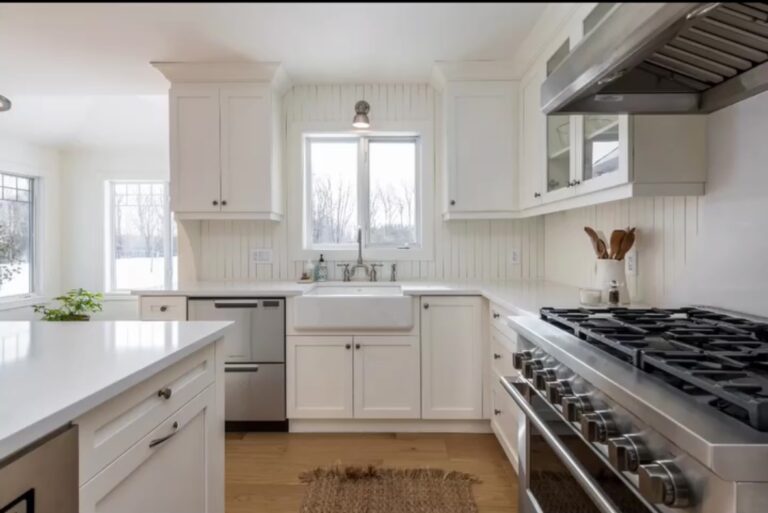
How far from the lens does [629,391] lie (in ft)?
2.75

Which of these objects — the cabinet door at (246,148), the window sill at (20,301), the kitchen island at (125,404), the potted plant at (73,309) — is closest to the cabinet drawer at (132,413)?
the kitchen island at (125,404)

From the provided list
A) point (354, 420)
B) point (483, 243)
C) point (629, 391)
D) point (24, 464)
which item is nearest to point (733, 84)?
point (629, 391)

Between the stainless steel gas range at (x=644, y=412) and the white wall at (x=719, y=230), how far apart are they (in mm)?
165

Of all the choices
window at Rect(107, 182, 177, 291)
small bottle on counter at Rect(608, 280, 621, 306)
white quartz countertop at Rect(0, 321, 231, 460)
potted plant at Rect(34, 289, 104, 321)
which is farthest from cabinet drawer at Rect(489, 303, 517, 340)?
window at Rect(107, 182, 177, 291)

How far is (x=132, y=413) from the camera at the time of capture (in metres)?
1.08

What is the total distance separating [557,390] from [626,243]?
113cm

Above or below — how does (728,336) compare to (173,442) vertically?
above

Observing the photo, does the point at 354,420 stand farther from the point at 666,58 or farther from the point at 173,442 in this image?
the point at 666,58

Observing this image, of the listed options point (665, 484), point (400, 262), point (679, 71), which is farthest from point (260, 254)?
point (665, 484)

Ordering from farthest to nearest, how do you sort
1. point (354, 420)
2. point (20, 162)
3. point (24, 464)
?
point (20, 162) → point (354, 420) → point (24, 464)

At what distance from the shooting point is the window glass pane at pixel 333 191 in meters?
3.54

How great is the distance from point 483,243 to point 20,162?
4.82 m

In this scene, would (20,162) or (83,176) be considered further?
(83,176)

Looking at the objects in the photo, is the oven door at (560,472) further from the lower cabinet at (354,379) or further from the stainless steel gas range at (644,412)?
the lower cabinet at (354,379)
